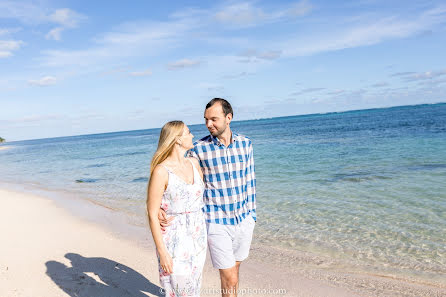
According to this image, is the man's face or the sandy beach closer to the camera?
the man's face

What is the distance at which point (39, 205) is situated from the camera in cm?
1105

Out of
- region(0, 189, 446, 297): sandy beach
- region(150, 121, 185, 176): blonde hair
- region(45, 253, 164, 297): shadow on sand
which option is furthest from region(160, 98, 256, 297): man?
region(45, 253, 164, 297): shadow on sand

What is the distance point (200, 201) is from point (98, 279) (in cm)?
300

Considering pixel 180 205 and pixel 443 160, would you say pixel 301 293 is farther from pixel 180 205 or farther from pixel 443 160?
pixel 443 160

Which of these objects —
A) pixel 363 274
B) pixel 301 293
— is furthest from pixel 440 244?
pixel 301 293

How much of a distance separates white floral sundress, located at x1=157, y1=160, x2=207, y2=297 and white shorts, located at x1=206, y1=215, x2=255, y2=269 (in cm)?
34

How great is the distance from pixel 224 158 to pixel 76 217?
294 inches

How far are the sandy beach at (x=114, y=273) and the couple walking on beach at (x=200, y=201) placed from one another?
1.80 metres

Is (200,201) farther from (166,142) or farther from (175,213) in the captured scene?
(166,142)

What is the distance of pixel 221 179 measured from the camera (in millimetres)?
3320

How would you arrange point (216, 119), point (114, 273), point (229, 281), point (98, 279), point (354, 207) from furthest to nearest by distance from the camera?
point (354, 207)
point (114, 273)
point (98, 279)
point (229, 281)
point (216, 119)

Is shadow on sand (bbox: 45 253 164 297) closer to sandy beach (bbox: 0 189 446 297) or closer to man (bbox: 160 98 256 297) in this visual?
sandy beach (bbox: 0 189 446 297)

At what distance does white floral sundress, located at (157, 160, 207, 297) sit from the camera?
287 centimetres

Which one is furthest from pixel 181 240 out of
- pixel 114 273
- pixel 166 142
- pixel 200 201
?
pixel 114 273
